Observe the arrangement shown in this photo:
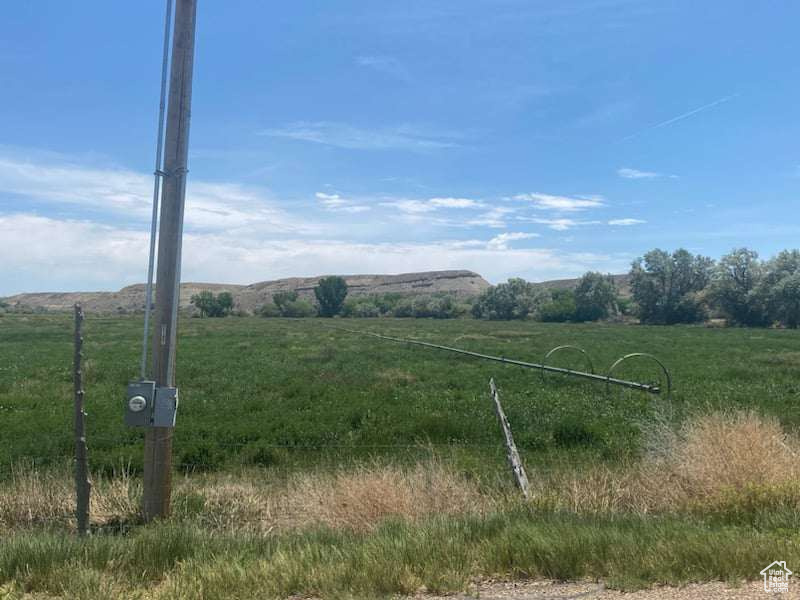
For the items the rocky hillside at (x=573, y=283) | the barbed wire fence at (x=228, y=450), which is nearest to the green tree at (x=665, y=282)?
the rocky hillside at (x=573, y=283)

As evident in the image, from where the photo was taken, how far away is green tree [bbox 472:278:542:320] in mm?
116812

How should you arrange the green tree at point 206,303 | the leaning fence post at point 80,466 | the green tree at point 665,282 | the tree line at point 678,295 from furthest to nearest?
the green tree at point 206,303 → the green tree at point 665,282 → the tree line at point 678,295 → the leaning fence post at point 80,466

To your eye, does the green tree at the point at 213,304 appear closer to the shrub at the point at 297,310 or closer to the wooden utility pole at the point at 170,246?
the shrub at the point at 297,310

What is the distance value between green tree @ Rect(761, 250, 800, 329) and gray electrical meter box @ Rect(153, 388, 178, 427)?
8667 centimetres

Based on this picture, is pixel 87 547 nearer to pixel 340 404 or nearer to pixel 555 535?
pixel 555 535

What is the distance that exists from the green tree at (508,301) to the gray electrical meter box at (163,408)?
112665mm

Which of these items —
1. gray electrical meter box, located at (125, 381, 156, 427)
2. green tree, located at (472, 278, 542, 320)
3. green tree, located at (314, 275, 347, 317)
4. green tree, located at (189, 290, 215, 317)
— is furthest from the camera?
green tree, located at (314, 275, 347, 317)

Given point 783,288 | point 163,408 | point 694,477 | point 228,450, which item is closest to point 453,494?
point 694,477

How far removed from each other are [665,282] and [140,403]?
104 metres

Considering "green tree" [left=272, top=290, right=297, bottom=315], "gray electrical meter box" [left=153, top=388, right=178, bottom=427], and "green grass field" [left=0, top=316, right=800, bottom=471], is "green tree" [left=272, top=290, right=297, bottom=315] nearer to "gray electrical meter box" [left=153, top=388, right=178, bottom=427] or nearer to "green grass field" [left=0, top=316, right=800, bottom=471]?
"green grass field" [left=0, top=316, right=800, bottom=471]

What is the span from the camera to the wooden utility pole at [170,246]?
5.75m

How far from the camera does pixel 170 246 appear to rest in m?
5.83

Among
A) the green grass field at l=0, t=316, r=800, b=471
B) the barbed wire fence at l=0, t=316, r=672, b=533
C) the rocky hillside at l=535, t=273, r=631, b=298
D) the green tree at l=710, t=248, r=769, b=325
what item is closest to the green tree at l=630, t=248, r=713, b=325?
the green tree at l=710, t=248, r=769, b=325

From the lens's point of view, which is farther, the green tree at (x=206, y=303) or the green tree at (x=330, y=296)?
the green tree at (x=330, y=296)
